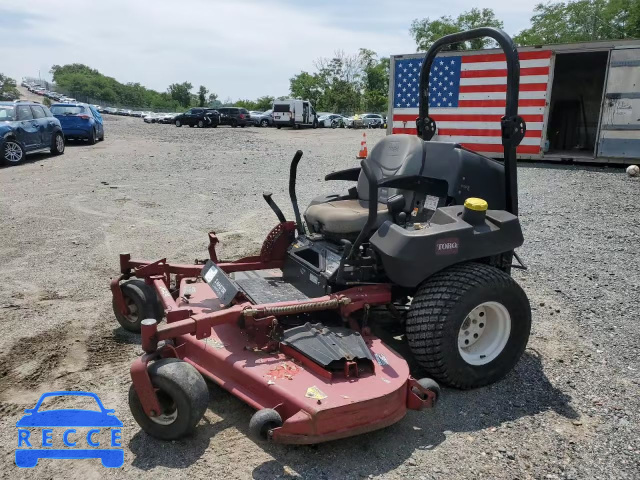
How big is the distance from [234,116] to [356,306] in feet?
102

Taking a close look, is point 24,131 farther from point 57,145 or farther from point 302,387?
point 302,387

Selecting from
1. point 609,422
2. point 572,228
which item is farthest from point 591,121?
point 609,422

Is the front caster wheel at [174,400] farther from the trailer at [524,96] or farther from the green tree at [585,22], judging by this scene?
the green tree at [585,22]

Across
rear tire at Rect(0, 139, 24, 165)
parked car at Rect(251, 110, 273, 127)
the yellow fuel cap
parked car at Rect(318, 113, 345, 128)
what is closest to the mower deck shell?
the yellow fuel cap

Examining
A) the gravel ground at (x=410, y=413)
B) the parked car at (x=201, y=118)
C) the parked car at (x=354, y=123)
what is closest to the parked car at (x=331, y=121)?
the parked car at (x=354, y=123)

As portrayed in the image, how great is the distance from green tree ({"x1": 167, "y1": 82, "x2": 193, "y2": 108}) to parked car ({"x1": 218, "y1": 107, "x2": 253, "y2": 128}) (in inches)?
2785

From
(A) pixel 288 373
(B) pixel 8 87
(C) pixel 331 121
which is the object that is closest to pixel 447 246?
(A) pixel 288 373

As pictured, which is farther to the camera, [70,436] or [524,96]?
[524,96]

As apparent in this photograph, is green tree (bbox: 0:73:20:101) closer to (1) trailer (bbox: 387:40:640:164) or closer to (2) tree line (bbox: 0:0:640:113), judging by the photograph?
(2) tree line (bbox: 0:0:640:113)

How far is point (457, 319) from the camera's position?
3.20 metres

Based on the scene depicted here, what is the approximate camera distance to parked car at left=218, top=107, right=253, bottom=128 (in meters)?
32.8

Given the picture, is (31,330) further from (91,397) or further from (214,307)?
(214,307)

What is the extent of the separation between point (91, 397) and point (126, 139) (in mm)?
18614

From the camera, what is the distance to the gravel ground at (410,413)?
2.71 metres
